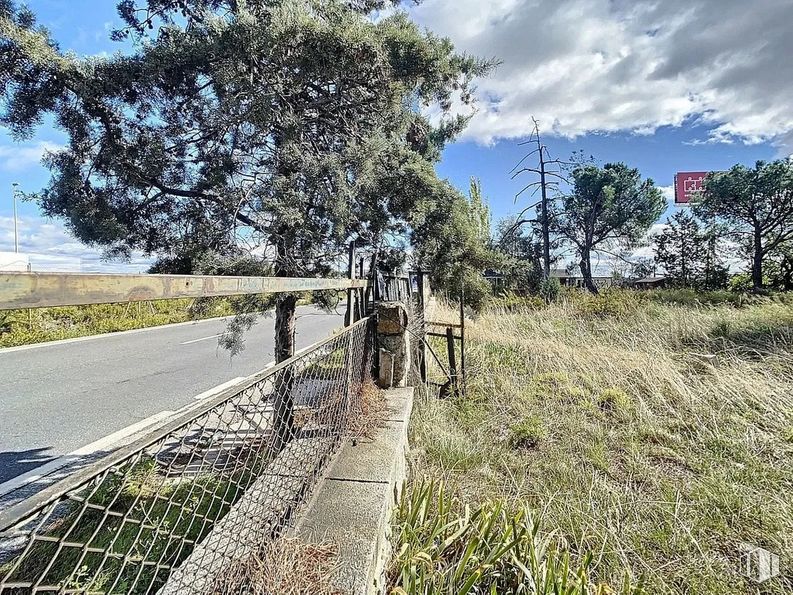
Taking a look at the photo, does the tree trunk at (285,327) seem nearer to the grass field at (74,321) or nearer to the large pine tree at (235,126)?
the large pine tree at (235,126)

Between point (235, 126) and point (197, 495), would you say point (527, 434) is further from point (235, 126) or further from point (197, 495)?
point (235, 126)

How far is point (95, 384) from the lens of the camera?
638cm

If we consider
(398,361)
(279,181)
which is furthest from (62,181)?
(398,361)

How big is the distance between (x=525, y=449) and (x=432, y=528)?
64.7 inches

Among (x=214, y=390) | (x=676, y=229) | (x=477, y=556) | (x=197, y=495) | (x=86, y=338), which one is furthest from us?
(x=676, y=229)

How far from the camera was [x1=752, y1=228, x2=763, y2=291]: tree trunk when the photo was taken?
54.3 ft

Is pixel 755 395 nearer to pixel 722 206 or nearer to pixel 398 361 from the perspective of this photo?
pixel 398 361

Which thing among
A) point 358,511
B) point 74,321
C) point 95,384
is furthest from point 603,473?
point 74,321

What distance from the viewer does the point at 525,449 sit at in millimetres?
3619

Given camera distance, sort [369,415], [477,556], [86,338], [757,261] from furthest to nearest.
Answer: [757,261] → [86,338] → [369,415] → [477,556]

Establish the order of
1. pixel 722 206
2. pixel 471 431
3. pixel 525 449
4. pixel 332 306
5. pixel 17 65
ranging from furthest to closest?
pixel 722 206 < pixel 332 306 < pixel 471 431 < pixel 525 449 < pixel 17 65

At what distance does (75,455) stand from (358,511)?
364 cm

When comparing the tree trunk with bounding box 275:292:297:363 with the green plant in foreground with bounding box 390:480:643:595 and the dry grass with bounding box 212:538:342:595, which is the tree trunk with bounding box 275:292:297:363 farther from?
the dry grass with bounding box 212:538:342:595

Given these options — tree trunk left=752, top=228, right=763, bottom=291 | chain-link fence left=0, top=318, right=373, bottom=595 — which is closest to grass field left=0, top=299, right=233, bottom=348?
chain-link fence left=0, top=318, right=373, bottom=595
